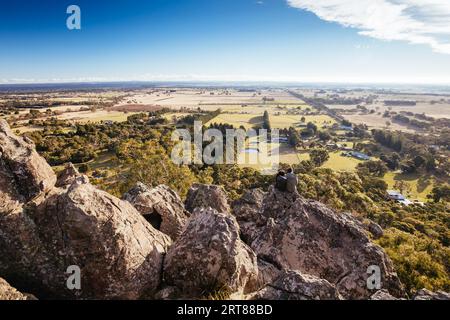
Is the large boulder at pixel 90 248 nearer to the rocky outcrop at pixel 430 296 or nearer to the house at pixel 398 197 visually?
the rocky outcrop at pixel 430 296

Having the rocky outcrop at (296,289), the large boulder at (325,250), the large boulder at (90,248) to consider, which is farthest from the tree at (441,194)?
the large boulder at (90,248)

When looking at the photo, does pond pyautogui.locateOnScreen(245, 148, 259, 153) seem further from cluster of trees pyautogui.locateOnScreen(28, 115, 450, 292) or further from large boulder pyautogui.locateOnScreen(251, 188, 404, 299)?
large boulder pyautogui.locateOnScreen(251, 188, 404, 299)

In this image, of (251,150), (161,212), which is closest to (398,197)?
(251,150)

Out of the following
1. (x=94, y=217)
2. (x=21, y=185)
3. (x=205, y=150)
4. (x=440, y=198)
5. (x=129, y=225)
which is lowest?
(x=440, y=198)

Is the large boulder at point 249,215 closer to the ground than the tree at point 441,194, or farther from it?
farther from it

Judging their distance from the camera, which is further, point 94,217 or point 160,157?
point 160,157
